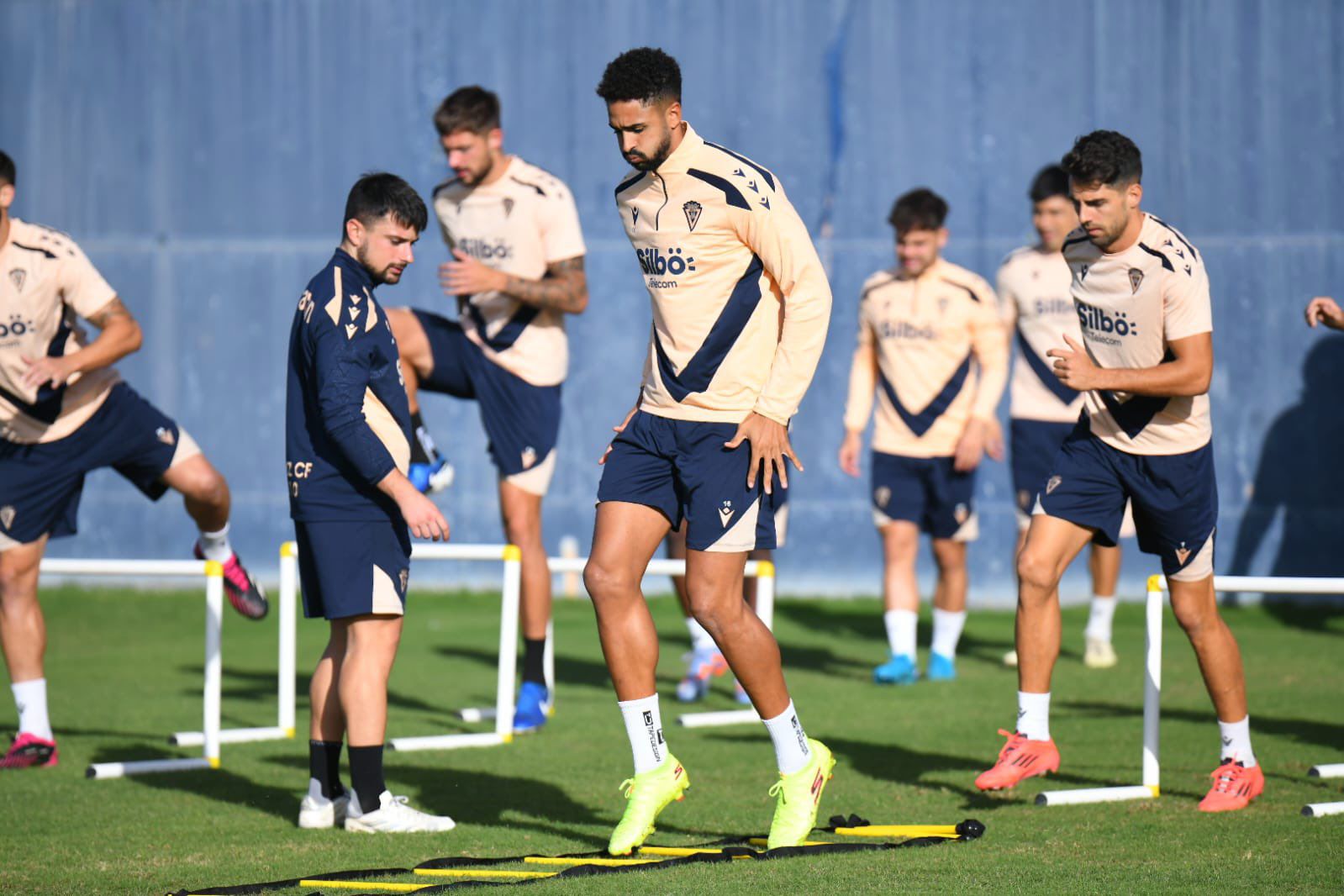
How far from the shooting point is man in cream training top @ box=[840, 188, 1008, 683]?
9.52 meters

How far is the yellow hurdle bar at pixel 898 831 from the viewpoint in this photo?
5.37 metres

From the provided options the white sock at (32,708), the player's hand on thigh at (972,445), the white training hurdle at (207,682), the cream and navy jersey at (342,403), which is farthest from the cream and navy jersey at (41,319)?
the player's hand on thigh at (972,445)

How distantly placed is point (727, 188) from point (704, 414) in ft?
2.31

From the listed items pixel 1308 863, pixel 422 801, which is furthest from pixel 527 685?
pixel 1308 863

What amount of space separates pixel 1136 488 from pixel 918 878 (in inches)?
74.8

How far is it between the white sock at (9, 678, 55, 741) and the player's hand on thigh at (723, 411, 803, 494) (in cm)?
352

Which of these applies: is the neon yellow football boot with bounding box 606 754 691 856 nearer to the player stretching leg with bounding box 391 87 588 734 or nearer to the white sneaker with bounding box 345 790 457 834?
the white sneaker with bounding box 345 790 457 834

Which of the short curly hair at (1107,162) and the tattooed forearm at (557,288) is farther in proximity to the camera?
the tattooed forearm at (557,288)

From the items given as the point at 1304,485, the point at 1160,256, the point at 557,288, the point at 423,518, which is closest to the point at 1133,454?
the point at 1160,256

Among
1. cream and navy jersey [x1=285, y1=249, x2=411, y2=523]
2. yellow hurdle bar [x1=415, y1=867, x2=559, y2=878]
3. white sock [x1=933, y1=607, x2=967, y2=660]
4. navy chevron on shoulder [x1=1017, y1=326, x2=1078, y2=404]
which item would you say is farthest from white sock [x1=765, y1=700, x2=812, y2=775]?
navy chevron on shoulder [x1=1017, y1=326, x2=1078, y2=404]

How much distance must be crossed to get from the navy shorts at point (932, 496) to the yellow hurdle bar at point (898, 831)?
4.20 meters

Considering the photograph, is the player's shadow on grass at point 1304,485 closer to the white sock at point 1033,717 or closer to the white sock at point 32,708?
the white sock at point 1033,717

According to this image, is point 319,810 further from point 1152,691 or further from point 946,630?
point 946,630

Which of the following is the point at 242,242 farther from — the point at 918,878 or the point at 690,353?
the point at 918,878
